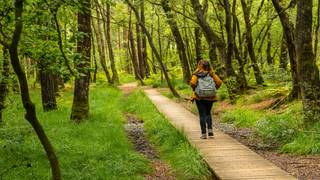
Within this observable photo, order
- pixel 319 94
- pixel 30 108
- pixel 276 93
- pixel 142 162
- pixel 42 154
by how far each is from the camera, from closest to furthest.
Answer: pixel 30 108 → pixel 142 162 → pixel 42 154 → pixel 319 94 → pixel 276 93

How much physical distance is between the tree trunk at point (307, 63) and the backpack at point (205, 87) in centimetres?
208

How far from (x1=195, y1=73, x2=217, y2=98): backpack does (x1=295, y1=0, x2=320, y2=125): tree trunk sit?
2.08 metres

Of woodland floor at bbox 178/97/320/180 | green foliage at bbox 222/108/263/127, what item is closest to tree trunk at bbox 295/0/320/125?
woodland floor at bbox 178/97/320/180

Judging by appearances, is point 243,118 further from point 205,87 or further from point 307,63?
point 307,63

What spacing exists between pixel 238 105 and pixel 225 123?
11.9 feet

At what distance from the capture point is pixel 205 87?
1107cm

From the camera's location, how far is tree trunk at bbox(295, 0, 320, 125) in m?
10.5

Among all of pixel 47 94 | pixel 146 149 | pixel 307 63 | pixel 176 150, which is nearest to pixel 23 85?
pixel 176 150

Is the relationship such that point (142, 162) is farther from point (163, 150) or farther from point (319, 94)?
point (319, 94)

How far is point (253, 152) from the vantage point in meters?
9.70

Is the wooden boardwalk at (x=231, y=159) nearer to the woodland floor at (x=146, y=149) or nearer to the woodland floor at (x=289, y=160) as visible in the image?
the woodland floor at (x=289, y=160)

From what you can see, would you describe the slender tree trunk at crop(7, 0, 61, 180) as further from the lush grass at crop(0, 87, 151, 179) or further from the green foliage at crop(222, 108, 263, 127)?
the green foliage at crop(222, 108, 263, 127)

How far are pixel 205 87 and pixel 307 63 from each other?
239 centimetres

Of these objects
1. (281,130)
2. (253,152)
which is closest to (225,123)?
(281,130)
